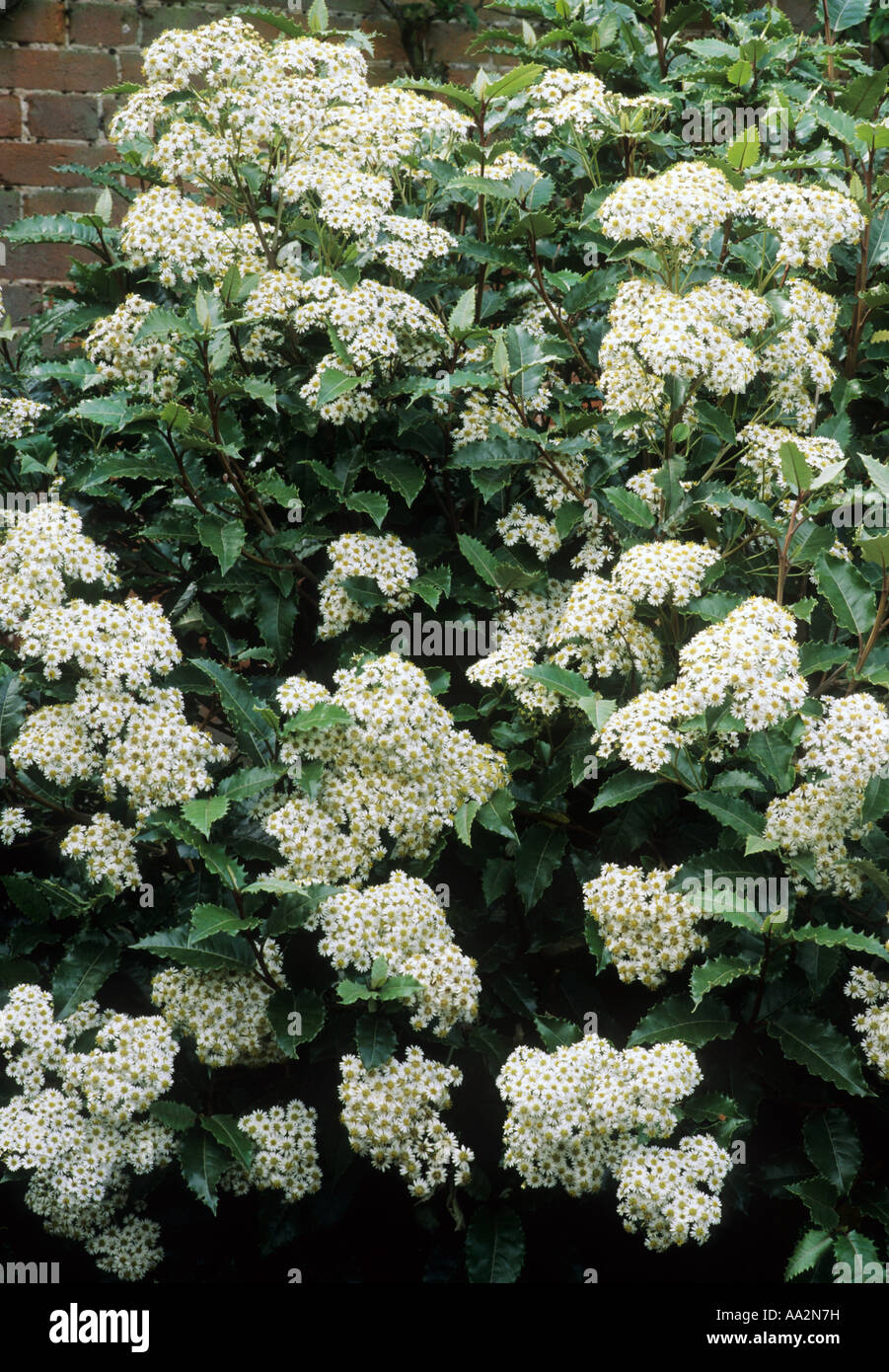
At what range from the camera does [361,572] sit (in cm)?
252

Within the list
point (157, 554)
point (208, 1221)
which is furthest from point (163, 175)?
point (208, 1221)

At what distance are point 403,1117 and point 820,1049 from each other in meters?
0.69

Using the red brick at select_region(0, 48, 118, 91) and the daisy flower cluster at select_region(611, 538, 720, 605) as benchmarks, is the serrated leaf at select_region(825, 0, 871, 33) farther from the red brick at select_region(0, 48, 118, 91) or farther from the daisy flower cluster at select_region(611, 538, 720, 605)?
the red brick at select_region(0, 48, 118, 91)

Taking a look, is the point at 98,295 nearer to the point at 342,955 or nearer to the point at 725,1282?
the point at 342,955

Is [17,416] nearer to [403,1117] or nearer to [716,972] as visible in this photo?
[403,1117]

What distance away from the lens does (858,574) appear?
225cm

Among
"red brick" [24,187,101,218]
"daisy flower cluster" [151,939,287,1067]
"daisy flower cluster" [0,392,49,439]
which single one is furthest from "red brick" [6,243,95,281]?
"daisy flower cluster" [151,939,287,1067]

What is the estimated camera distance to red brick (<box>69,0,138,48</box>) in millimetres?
4105

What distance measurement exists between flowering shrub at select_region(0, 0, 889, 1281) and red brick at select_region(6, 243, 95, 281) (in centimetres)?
123

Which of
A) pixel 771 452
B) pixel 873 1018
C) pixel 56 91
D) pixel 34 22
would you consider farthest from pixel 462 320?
pixel 34 22

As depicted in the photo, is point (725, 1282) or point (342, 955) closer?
point (342, 955)

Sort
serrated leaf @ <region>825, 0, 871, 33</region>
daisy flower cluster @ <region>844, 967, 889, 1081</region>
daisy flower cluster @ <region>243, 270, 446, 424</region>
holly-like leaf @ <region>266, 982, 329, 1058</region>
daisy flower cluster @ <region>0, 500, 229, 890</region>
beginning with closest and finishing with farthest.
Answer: daisy flower cluster @ <region>844, 967, 889, 1081</region>, holly-like leaf @ <region>266, 982, 329, 1058</region>, daisy flower cluster @ <region>0, 500, 229, 890</region>, daisy flower cluster @ <region>243, 270, 446, 424</region>, serrated leaf @ <region>825, 0, 871, 33</region>

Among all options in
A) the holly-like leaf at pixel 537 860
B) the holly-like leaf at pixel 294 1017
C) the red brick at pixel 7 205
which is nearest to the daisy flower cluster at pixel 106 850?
the holly-like leaf at pixel 294 1017
